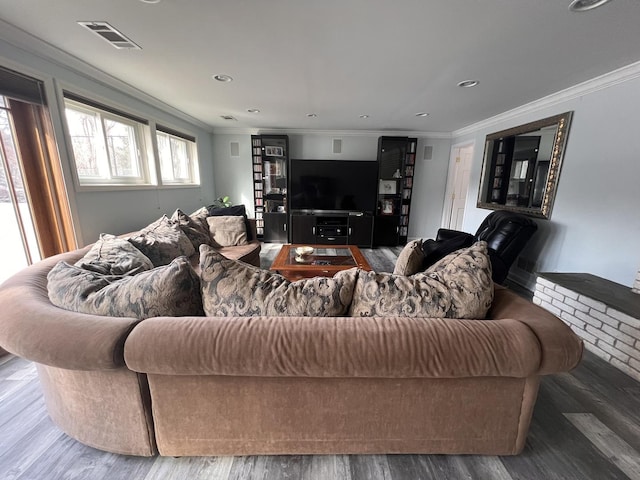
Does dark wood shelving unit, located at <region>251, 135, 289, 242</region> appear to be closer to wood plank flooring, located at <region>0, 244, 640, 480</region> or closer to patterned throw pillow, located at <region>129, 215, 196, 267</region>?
patterned throw pillow, located at <region>129, 215, 196, 267</region>

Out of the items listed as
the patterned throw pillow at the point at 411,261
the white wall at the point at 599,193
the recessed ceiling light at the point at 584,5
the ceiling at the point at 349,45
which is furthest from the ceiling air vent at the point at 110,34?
the white wall at the point at 599,193

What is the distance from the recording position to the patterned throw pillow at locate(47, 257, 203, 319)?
1.03 m

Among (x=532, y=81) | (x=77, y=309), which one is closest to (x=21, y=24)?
(x=77, y=309)

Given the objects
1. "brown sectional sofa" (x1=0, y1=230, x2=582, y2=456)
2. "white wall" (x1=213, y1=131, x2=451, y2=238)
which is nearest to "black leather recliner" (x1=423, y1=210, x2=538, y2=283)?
"brown sectional sofa" (x1=0, y1=230, x2=582, y2=456)

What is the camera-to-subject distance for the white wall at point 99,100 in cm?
184

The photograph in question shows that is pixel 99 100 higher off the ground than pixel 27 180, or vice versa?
pixel 99 100

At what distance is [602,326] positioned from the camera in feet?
6.11

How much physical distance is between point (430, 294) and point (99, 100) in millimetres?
3409

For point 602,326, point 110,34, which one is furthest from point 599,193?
point 110,34

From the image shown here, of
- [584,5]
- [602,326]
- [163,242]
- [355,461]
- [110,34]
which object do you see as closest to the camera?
[355,461]

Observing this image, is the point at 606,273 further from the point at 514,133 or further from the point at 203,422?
the point at 203,422

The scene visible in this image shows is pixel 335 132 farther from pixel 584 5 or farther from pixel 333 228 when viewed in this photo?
pixel 584 5

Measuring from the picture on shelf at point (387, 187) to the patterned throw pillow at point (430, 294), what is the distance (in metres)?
4.05

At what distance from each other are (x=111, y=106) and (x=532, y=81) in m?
4.21
